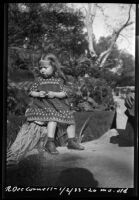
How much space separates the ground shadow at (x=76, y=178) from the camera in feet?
7.63

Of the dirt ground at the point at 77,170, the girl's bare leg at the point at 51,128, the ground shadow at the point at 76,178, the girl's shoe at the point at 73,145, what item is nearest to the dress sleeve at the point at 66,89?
the girl's bare leg at the point at 51,128

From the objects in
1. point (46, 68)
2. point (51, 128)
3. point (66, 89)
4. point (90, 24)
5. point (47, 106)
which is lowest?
point (51, 128)

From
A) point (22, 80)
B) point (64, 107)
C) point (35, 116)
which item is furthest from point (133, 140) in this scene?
point (22, 80)

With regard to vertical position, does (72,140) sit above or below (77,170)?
above

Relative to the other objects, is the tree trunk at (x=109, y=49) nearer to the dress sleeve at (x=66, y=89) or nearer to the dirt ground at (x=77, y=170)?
the dress sleeve at (x=66, y=89)

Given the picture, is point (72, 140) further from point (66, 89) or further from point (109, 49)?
point (109, 49)

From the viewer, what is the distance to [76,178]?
7.64 feet

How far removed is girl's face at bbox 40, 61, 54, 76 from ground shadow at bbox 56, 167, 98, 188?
728 millimetres

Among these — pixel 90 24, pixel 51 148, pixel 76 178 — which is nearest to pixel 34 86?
pixel 51 148

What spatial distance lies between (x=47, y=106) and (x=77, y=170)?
0.52 m

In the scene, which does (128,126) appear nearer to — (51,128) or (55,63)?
(51,128)

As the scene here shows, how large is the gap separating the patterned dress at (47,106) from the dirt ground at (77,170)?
10.6 inches

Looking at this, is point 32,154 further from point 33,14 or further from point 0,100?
point 33,14

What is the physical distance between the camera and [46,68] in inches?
93.0
